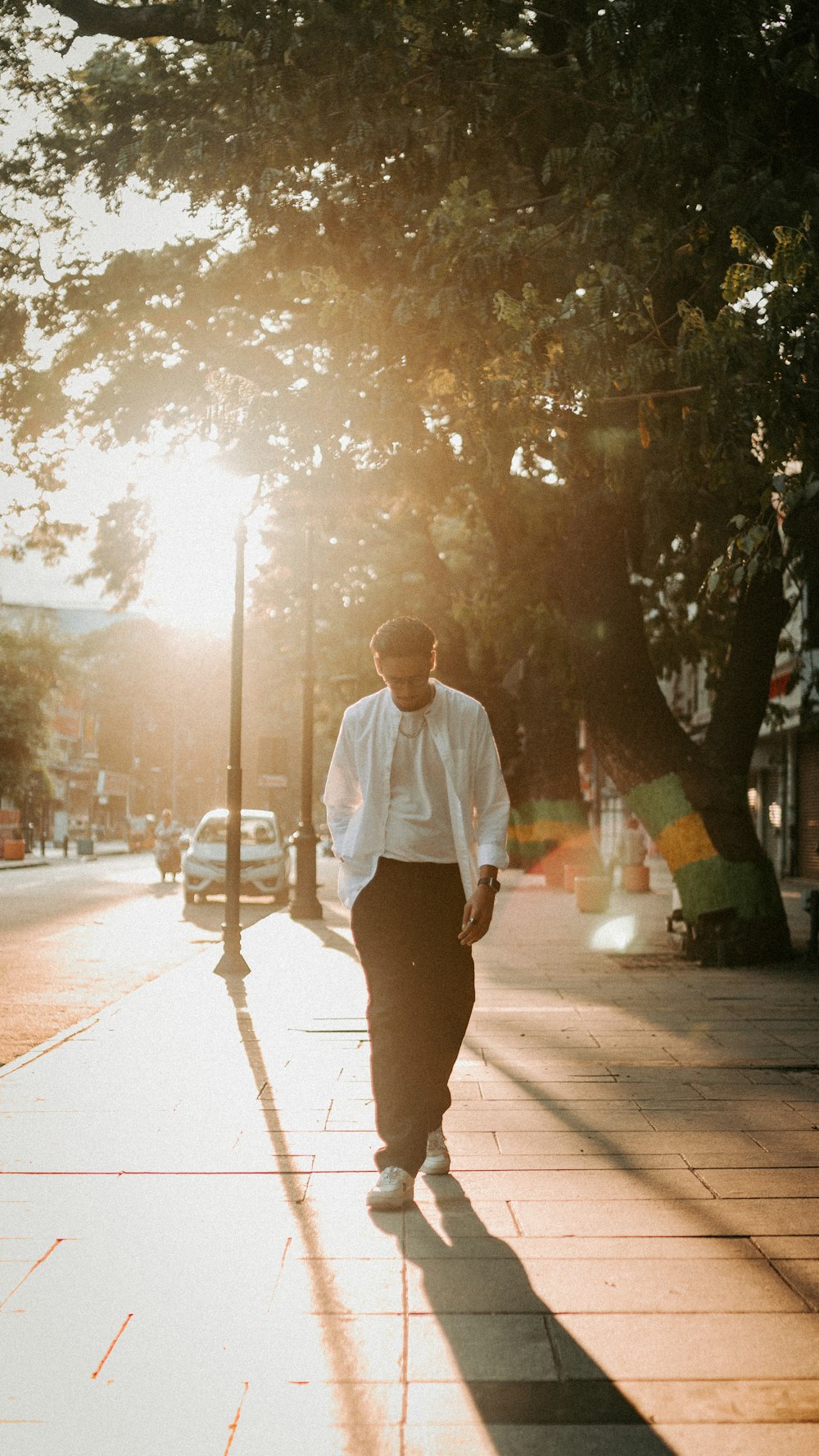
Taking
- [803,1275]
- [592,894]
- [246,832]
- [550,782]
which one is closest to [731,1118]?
[803,1275]

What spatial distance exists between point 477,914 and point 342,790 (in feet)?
2.16

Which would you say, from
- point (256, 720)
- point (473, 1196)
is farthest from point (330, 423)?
point (256, 720)

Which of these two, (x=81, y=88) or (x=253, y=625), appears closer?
(x=81, y=88)

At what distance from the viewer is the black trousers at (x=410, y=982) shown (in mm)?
4730

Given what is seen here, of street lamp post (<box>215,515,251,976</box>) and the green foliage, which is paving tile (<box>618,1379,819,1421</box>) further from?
street lamp post (<box>215,515,251,976</box>)

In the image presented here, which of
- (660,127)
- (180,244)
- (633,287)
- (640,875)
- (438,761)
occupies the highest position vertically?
(180,244)

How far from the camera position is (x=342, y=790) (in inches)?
195

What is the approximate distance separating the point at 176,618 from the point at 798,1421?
78.9ft

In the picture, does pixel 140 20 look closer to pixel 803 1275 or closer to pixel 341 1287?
pixel 341 1287

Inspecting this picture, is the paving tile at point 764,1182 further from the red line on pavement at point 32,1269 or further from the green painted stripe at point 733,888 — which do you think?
the green painted stripe at point 733,888

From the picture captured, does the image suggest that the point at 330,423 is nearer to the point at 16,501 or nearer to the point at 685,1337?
the point at 16,501

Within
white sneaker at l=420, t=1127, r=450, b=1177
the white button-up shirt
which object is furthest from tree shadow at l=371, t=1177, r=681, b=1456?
the white button-up shirt

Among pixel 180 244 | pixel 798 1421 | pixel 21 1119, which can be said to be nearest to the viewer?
pixel 798 1421

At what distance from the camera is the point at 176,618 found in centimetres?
2620
